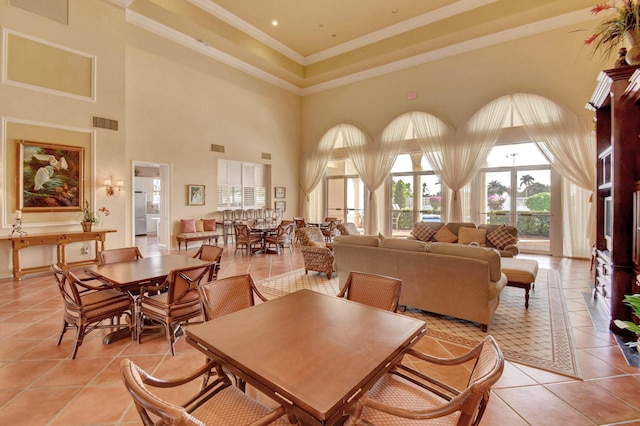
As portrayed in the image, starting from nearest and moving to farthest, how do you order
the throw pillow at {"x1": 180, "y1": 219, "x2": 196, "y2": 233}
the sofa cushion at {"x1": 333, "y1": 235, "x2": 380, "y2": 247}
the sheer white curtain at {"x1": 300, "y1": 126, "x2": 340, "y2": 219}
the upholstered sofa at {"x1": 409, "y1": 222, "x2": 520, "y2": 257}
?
the sofa cushion at {"x1": 333, "y1": 235, "x2": 380, "y2": 247}, the upholstered sofa at {"x1": 409, "y1": 222, "x2": 520, "y2": 257}, the throw pillow at {"x1": 180, "y1": 219, "x2": 196, "y2": 233}, the sheer white curtain at {"x1": 300, "y1": 126, "x2": 340, "y2": 219}

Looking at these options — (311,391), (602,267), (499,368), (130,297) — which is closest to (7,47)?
(130,297)

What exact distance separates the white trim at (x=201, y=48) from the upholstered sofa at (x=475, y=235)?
7387mm

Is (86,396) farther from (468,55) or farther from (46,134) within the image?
(468,55)

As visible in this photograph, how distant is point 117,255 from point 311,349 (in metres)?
3.28

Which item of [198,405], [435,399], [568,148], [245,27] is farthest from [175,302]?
[568,148]

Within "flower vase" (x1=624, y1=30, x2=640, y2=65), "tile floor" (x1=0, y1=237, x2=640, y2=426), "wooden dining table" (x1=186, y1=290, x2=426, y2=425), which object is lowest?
"tile floor" (x1=0, y1=237, x2=640, y2=426)

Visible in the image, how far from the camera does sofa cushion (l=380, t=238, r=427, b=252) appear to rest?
3.69m

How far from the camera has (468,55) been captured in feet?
27.1

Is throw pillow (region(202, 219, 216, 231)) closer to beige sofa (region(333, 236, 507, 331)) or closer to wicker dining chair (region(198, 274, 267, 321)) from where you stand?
beige sofa (region(333, 236, 507, 331))

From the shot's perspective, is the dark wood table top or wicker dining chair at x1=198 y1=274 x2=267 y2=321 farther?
the dark wood table top

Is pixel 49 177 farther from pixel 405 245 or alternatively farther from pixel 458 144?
pixel 458 144

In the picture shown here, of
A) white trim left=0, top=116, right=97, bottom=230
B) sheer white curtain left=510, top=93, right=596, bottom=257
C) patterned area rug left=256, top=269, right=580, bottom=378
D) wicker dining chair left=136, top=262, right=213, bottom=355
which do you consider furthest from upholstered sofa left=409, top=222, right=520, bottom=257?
white trim left=0, top=116, right=97, bottom=230

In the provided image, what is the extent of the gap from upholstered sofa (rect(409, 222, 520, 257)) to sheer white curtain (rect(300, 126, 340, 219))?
16.6ft

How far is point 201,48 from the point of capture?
8.71 metres
